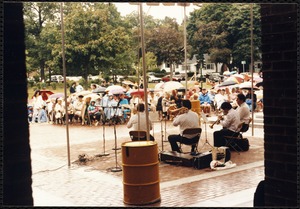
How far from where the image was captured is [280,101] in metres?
3.11

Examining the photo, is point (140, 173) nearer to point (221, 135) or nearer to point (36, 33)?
point (221, 135)

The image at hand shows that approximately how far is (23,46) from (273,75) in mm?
1872

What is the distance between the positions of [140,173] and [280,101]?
4114 mm

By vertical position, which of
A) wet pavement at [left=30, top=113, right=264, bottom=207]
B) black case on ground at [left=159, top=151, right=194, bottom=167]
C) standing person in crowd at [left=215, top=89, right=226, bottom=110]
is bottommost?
wet pavement at [left=30, top=113, right=264, bottom=207]

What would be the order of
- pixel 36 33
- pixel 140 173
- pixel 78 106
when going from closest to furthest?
pixel 140 173 < pixel 78 106 < pixel 36 33

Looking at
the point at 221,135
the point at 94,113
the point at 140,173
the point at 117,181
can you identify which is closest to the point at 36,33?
the point at 94,113

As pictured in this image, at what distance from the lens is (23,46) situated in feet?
8.27

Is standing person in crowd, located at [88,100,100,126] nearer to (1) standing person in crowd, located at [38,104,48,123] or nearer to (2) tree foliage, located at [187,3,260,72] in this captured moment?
(1) standing person in crowd, located at [38,104,48,123]

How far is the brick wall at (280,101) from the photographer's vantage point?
3014 millimetres

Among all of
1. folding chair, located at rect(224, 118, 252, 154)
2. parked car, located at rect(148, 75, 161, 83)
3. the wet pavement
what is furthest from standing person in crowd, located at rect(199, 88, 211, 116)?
parked car, located at rect(148, 75, 161, 83)

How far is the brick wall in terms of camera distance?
301 centimetres

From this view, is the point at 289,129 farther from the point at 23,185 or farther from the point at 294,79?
the point at 23,185

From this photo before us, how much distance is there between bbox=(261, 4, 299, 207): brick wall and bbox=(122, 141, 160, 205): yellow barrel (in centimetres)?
372

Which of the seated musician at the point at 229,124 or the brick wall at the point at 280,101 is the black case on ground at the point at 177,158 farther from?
the brick wall at the point at 280,101
